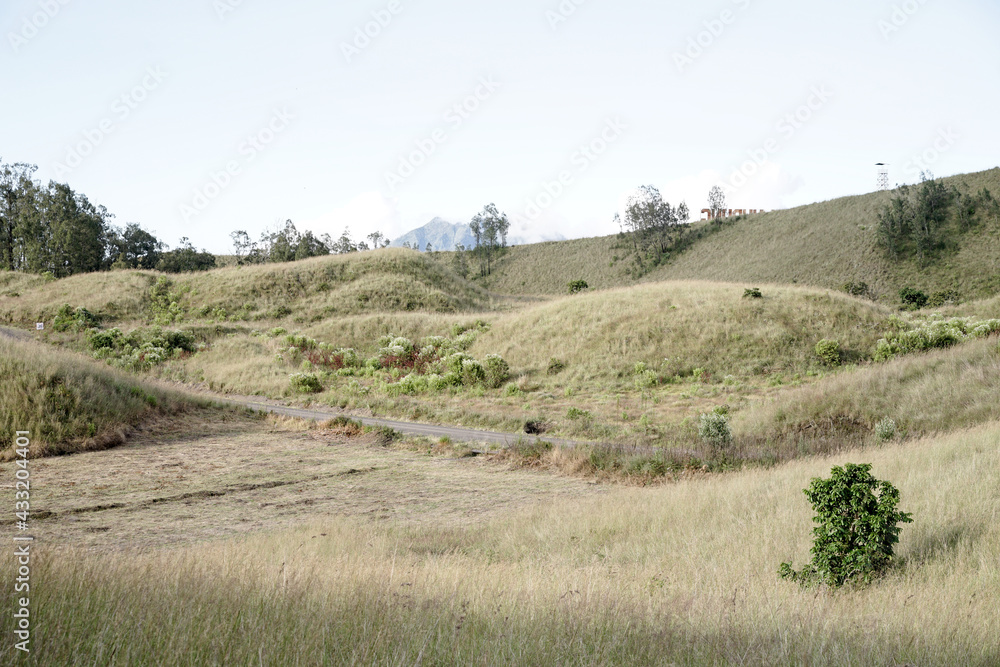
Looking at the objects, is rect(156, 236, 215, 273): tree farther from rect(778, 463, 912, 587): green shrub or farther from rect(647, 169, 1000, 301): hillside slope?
rect(778, 463, 912, 587): green shrub

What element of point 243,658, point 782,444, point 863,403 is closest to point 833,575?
point 243,658

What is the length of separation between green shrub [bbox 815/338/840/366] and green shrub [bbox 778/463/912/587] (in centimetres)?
2596

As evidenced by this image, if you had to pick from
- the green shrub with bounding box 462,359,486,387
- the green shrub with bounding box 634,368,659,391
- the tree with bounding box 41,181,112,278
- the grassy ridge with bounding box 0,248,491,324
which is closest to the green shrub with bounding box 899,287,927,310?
the grassy ridge with bounding box 0,248,491,324

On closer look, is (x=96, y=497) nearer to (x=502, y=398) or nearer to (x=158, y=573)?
(x=158, y=573)

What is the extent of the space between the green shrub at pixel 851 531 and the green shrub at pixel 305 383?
88.3ft

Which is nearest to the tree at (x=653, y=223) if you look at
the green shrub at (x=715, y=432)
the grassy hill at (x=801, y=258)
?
the grassy hill at (x=801, y=258)

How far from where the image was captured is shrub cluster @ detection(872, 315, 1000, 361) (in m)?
30.6

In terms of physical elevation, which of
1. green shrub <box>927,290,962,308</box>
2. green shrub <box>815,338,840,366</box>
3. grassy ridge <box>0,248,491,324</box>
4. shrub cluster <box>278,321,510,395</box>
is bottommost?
green shrub <box>815,338,840,366</box>

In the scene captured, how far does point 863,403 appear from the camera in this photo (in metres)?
20.6

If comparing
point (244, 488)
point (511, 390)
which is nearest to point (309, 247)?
point (511, 390)

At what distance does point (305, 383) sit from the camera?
31.3 metres

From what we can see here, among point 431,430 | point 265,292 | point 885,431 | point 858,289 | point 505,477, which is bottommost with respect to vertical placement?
point 505,477

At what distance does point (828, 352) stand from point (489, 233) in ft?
304

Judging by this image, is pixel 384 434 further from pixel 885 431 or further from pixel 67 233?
pixel 67 233
